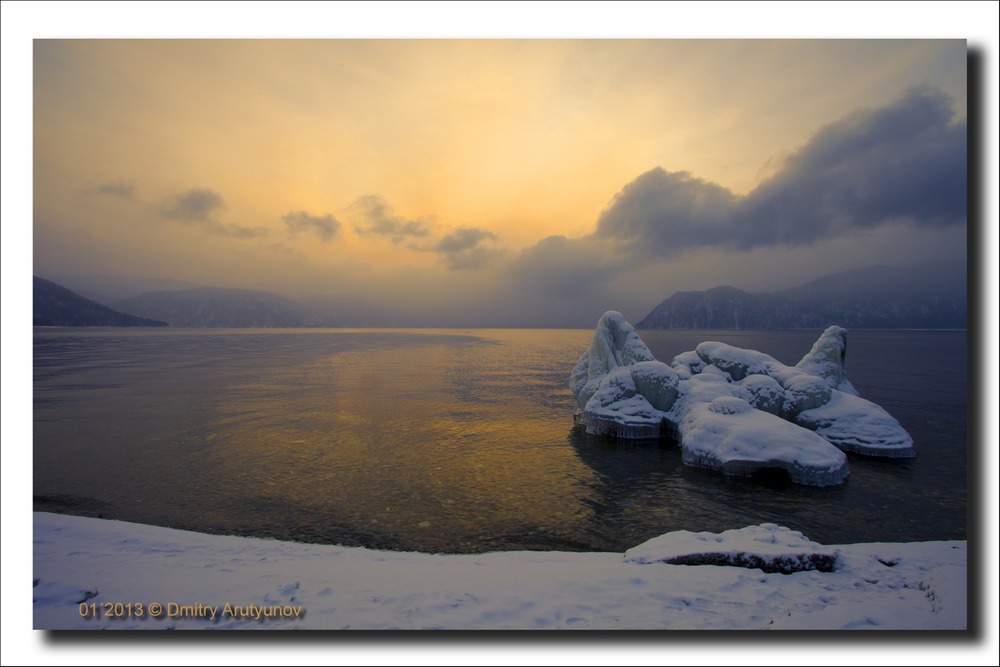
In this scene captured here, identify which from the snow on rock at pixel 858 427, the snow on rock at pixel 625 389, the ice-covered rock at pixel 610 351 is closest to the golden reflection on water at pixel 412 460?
the snow on rock at pixel 625 389

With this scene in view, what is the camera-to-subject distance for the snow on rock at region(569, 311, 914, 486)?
16.8m

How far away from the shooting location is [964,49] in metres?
7.30

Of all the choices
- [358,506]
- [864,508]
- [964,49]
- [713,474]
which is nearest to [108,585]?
[358,506]

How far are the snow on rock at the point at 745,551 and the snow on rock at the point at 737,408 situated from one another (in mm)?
8690

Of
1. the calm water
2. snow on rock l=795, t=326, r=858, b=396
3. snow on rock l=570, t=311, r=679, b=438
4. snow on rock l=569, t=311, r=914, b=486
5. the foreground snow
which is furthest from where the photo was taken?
snow on rock l=795, t=326, r=858, b=396

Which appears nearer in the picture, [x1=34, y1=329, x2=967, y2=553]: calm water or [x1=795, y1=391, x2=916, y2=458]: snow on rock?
[x1=34, y1=329, x2=967, y2=553]: calm water

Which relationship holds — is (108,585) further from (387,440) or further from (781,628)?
(387,440)

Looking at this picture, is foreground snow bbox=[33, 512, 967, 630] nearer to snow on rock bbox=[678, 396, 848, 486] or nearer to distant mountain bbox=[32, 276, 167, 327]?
distant mountain bbox=[32, 276, 167, 327]

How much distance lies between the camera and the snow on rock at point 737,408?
16.8 meters

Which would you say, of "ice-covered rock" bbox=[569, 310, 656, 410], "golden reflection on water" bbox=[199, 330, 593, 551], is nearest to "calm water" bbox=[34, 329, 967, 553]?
"golden reflection on water" bbox=[199, 330, 593, 551]

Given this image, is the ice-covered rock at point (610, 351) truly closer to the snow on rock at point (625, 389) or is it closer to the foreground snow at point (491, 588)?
the snow on rock at point (625, 389)

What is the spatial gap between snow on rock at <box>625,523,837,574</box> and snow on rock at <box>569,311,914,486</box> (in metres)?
8.69

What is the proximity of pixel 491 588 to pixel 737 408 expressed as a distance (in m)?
17.0

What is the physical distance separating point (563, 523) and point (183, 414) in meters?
26.2
